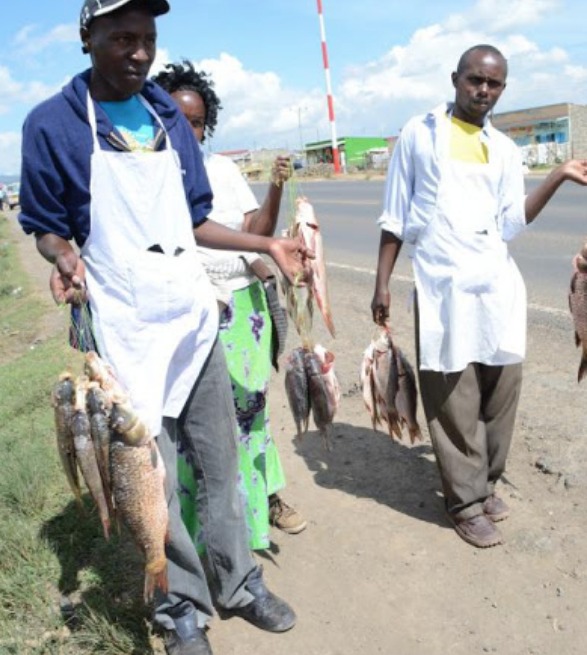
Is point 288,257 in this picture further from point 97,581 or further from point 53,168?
point 97,581

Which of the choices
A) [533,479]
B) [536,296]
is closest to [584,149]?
[536,296]

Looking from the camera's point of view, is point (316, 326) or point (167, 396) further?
point (316, 326)

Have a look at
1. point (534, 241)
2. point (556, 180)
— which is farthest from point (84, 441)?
point (534, 241)

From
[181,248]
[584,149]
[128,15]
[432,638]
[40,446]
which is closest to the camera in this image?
[128,15]

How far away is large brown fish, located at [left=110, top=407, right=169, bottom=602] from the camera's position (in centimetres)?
222

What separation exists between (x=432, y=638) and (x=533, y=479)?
4.76 feet

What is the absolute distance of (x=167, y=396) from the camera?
2.58 meters

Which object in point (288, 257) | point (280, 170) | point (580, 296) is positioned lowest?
point (580, 296)

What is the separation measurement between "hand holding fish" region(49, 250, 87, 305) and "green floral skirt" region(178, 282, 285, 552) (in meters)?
1.03

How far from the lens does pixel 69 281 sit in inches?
89.2

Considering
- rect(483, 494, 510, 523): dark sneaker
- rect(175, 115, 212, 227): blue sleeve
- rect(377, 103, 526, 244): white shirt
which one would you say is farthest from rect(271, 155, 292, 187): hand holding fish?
rect(483, 494, 510, 523): dark sneaker

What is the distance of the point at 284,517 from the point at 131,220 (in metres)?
2.04

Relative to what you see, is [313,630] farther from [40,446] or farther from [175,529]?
[40,446]

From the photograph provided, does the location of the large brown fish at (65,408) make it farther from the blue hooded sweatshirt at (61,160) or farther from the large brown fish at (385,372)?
the large brown fish at (385,372)
